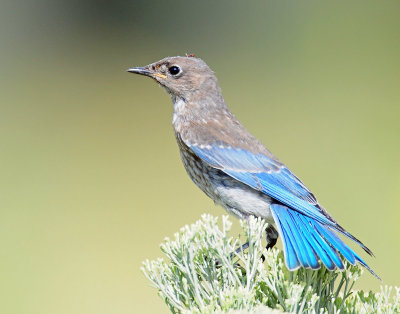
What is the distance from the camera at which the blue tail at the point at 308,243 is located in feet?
6.29

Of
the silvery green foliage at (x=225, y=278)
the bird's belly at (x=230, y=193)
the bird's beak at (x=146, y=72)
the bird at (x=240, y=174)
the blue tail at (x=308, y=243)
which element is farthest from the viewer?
the bird's beak at (x=146, y=72)

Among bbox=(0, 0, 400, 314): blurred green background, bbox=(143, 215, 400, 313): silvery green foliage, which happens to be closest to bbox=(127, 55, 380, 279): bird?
bbox=(143, 215, 400, 313): silvery green foliage

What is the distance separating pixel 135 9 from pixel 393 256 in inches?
121

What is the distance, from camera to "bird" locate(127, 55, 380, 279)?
218 centimetres

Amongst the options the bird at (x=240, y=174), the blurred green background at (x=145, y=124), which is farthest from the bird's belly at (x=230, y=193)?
the blurred green background at (x=145, y=124)

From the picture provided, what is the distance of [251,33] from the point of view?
6137 millimetres

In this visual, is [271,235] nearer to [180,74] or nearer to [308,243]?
[308,243]

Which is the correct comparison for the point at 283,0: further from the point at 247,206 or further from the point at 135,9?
the point at 247,206

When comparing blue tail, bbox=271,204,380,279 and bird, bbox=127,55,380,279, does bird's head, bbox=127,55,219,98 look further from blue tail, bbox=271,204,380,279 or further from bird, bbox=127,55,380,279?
blue tail, bbox=271,204,380,279

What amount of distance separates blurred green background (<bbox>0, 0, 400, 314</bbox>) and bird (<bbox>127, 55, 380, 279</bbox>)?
153 cm

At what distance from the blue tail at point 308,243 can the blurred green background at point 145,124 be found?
71.5 inches

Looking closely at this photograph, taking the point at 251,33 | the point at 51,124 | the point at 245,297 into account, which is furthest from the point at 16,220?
the point at 245,297

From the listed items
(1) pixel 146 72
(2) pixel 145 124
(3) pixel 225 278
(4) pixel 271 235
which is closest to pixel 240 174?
(4) pixel 271 235

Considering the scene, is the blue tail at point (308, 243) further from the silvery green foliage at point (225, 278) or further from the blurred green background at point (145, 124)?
the blurred green background at point (145, 124)
